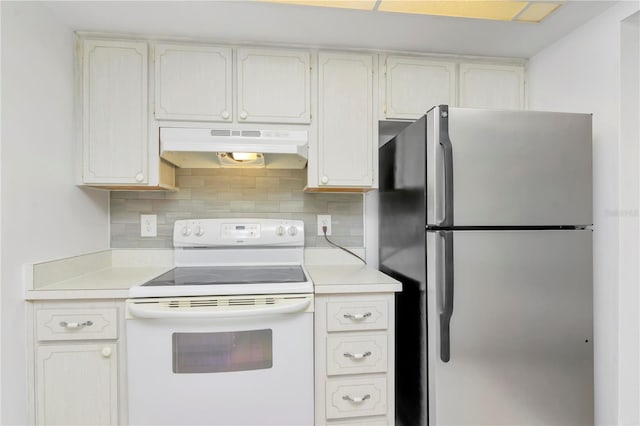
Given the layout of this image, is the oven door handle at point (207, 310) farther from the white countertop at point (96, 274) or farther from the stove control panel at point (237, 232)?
the stove control panel at point (237, 232)

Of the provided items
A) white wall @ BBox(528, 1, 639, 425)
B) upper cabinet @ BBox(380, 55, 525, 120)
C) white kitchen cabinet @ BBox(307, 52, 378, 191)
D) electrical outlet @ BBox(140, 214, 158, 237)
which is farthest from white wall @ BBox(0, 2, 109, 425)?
white wall @ BBox(528, 1, 639, 425)

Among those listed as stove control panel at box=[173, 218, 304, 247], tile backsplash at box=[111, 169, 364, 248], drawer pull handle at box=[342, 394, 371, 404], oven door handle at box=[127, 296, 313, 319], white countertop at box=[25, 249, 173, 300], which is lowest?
drawer pull handle at box=[342, 394, 371, 404]

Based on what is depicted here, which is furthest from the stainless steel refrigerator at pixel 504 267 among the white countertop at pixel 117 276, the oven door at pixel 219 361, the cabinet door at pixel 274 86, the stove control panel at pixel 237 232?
the stove control panel at pixel 237 232

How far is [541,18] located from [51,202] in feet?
8.04

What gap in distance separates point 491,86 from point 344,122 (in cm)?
92

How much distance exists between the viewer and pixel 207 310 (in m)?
1.29

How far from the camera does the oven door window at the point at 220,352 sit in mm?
1309

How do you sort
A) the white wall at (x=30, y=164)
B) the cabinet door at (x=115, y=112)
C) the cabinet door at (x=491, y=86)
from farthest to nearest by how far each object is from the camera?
the cabinet door at (x=491, y=86) < the cabinet door at (x=115, y=112) < the white wall at (x=30, y=164)

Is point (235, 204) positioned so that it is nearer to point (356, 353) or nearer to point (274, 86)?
point (274, 86)

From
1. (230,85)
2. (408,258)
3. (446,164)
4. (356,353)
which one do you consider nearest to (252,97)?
(230,85)

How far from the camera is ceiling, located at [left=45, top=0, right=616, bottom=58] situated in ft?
4.72

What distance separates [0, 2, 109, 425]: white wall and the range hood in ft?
1.49

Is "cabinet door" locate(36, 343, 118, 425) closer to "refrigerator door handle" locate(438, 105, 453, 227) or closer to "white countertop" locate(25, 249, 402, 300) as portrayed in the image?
"white countertop" locate(25, 249, 402, 300)

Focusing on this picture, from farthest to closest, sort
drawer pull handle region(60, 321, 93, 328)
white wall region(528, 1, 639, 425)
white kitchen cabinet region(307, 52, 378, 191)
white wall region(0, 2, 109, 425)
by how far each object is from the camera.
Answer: white kitchen cabinet region(307, 52, 378, 191) → white wall region(528, 1, 639, 425) → drawer pull handle region(60, 321, 93, 328) → white wall region(0, 2, 109, 425)
